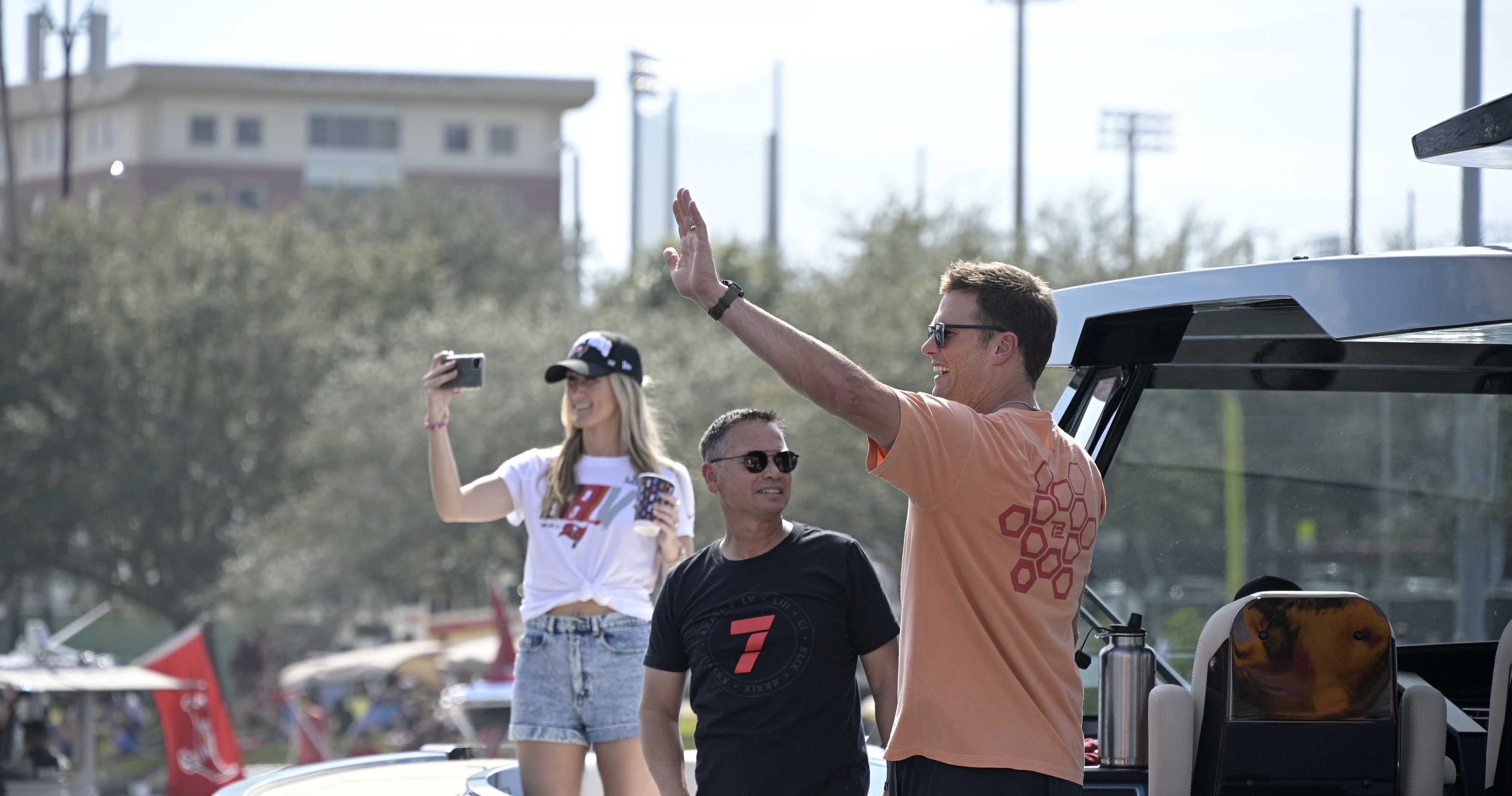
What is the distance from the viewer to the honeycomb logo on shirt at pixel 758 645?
3633 mm

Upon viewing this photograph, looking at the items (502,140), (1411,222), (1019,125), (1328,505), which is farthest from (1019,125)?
(502,140)

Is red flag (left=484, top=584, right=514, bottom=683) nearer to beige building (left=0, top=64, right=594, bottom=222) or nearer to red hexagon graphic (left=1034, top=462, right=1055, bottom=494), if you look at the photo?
red hexagon graphic (left=1034, top=462, right=1055, bottom=494)

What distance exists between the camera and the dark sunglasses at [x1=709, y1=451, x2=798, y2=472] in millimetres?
3789

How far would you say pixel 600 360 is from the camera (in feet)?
16.7

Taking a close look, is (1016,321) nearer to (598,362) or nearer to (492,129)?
(598,362)

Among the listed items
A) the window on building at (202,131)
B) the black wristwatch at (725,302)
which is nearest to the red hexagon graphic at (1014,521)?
the black wristwatch at (725,302)

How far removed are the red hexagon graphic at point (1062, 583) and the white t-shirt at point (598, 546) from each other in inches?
86.5

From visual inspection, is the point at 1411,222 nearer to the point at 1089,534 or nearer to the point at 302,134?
the point at 1089,534

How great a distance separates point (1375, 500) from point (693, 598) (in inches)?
177

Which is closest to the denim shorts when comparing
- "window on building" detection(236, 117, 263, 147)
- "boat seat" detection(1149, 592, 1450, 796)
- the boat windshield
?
the boat windshield

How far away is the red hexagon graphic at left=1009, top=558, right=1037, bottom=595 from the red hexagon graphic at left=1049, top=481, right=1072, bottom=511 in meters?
0.12

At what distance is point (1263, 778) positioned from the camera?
3.58m

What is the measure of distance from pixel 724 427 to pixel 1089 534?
47.2 inches

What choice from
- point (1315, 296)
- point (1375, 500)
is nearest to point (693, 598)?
point (1315, 296)
